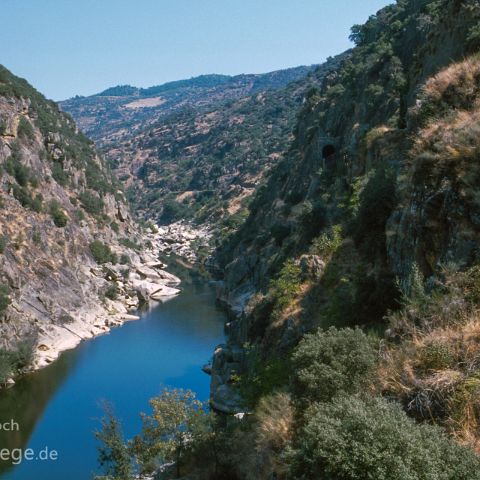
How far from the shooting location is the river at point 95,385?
2816 centimetres

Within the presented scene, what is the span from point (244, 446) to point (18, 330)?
116 ft

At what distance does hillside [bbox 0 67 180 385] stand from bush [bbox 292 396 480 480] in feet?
113

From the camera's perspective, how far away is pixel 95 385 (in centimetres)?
3862

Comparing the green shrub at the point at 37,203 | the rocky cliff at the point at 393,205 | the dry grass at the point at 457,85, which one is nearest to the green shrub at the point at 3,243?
the green shrub at the point at 37,203

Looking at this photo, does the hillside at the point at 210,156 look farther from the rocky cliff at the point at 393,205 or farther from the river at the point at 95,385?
the rocky cliff at the point at 393,205

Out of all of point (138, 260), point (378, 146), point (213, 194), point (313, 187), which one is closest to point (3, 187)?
point (138, 260)

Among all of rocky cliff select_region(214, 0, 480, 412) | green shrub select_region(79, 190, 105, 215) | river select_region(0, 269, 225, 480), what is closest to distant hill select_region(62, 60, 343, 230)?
green shrub select_region(79, 190, 105, 215)

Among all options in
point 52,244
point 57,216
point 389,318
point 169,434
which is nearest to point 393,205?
point 389,318

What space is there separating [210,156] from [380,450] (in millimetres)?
140467

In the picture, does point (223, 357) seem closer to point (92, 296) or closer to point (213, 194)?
point (92, 296)

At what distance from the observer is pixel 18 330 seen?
44.6 metres

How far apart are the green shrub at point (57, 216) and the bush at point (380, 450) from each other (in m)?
59.7

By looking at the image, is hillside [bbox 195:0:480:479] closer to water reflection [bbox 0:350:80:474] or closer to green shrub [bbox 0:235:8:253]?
water reflection [bbox 0:350:80:474]

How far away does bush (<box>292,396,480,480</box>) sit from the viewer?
6844 mm
